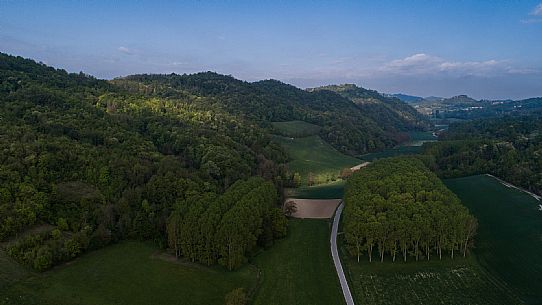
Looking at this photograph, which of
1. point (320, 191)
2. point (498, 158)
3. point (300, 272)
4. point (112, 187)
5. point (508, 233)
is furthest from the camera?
point (498, 158)

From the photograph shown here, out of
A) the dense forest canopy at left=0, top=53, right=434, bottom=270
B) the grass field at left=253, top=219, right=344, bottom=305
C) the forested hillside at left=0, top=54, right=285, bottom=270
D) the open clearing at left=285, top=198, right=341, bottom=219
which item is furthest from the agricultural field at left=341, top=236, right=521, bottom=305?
the open clearing at left=285, top=198, right=341, bottom=219

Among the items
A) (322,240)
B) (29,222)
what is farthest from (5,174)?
(322,240)

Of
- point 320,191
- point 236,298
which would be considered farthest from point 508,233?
point 236,298

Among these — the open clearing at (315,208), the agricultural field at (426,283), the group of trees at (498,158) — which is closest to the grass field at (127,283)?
the agricultural field at (426,283)

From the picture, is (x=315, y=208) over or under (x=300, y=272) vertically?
over

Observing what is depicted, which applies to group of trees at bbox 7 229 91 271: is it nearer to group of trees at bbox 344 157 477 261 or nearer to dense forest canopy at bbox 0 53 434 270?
dense forest canopy at bbox 0 53 434 270

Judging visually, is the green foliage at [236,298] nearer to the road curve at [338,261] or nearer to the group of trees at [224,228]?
the group of trees at [224,228]

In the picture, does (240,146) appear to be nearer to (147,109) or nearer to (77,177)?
(147,109)

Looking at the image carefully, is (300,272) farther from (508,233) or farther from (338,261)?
(508,233)
